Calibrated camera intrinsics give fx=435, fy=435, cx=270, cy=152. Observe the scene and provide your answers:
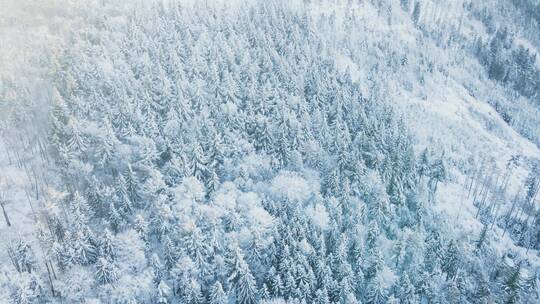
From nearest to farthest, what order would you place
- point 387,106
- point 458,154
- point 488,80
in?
point 387,106 < point 458,154 < point 488,80

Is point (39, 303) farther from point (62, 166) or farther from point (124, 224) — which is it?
point (62, 166)

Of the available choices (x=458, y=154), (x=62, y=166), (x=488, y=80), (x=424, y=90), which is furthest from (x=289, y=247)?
(x=488, y=80)

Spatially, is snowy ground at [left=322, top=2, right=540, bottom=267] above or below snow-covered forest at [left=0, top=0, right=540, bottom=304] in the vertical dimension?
below

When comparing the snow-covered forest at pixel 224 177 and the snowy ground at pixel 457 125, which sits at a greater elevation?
the snow-covered forest at pixel 224 177

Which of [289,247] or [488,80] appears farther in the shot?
[488,80]

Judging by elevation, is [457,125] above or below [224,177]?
below

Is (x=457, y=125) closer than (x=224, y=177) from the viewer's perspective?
No

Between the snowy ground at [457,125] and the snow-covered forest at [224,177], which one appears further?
the snowy ground at [457,125]

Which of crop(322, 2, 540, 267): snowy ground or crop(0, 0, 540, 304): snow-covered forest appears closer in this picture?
crop(0, 0, 540, 304): snow-covered forest
